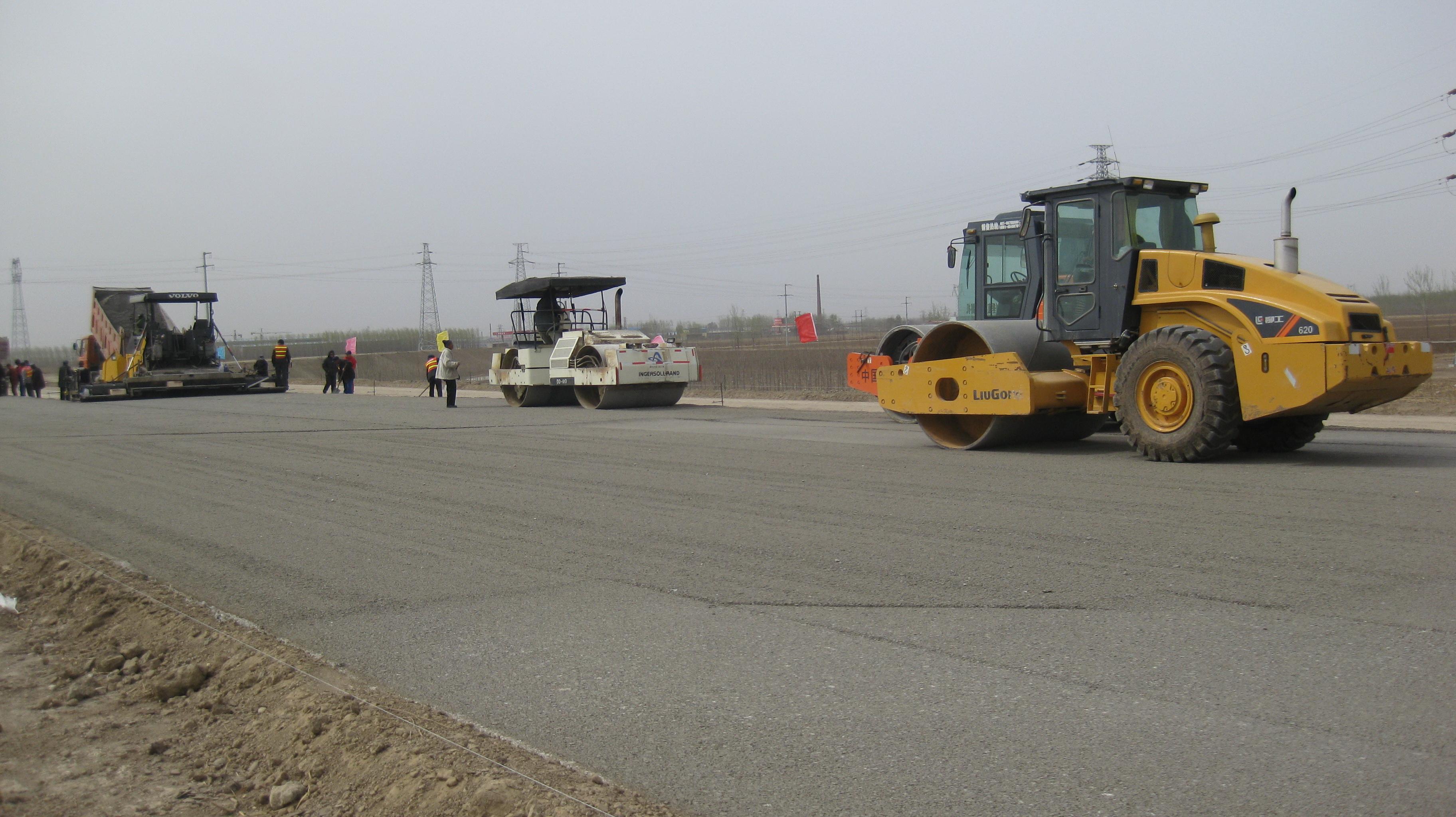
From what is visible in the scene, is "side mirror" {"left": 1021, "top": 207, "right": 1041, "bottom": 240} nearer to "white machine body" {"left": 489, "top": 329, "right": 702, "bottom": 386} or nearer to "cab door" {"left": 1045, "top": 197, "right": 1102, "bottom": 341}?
"cab door" {"left": 1045, "top": 197, "right": 1102, "bottom": 341}

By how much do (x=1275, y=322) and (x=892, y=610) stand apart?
6.33 metres

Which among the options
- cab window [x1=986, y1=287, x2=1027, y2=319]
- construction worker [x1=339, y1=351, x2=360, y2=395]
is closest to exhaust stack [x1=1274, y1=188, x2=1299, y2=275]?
cab window [x1=986, y1=287, x2=1027, y2=319]

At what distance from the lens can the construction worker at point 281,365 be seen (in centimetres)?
3516

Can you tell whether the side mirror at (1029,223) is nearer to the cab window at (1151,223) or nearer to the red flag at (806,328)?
the cab window at (1151,223)

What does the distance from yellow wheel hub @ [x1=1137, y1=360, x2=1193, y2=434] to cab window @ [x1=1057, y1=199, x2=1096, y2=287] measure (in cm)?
145

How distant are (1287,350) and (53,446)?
16.2 meters

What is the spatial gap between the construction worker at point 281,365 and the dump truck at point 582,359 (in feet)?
40.4

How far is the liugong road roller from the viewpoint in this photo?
999 centimetres

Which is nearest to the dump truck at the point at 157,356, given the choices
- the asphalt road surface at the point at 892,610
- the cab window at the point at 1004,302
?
the asphalt road surface at the point at 892,610

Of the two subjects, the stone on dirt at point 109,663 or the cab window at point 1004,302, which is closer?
the stone on dirt at point 109,663

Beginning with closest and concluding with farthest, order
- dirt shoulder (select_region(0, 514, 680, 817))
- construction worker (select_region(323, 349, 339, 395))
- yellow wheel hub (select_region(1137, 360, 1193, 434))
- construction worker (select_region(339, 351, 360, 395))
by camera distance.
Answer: dirt shoulder (select_region(0, 514, 680, 817))
yellow wheel hub (select_region(1137, 360, 1193, 434))
construction worker (select_region(339, 351, 360, 395))
construction worker (select_region(323, 349, 339, 395))

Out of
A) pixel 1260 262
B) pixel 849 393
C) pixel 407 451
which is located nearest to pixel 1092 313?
pixel 1260 262

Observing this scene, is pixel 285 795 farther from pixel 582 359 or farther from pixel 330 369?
pixel 330 369

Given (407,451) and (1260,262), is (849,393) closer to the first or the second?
(407,451)
